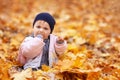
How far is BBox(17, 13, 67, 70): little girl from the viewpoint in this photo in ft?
14.6

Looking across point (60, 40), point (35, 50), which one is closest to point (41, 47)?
point (35, 50)

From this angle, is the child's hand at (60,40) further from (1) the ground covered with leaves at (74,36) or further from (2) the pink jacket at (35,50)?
(1) the ground covered with leaves at (74,36)

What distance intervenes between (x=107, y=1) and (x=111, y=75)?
7.25 meters

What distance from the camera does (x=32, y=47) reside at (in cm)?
441

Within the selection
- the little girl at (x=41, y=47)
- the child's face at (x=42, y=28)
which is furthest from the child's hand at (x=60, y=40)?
the child's face at (x=42, y=28)

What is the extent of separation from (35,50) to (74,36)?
2909 mm

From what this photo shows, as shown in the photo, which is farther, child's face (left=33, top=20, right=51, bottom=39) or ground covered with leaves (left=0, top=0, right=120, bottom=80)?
child's face (left=33, top=20, right=51, bottom=39)

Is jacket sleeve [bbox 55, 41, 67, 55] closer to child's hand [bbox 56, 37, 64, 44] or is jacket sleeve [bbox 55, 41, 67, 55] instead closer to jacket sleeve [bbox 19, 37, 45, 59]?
child's hand [bbox 56, 37, 64, 44]

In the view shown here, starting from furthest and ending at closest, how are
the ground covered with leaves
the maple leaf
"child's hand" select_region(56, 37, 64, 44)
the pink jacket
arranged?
1. "child's hand" select_region(56, 37, 64, 44)
2. the pink jacket
3. the ground covered with leaves
4. the maple leaf

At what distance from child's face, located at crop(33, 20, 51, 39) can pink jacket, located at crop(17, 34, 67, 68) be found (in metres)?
0.11

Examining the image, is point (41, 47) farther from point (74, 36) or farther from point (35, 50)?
point (74, 36)

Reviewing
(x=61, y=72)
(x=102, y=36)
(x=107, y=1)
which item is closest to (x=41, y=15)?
(x=61, y=72)

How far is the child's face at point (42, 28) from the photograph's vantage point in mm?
4715

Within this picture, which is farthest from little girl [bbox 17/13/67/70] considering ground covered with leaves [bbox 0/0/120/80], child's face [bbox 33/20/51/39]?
ground covered with leaves [bbox 0/0/120/80]
